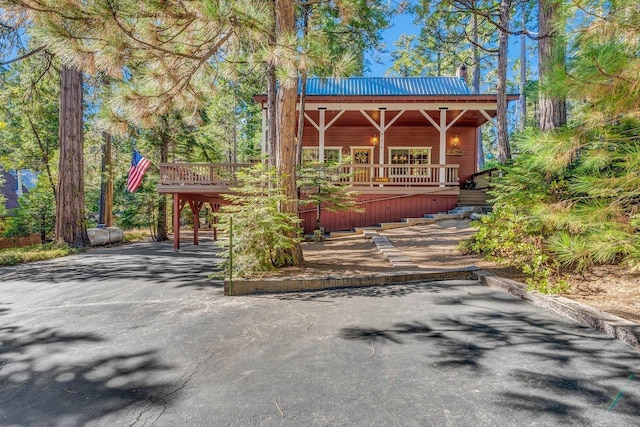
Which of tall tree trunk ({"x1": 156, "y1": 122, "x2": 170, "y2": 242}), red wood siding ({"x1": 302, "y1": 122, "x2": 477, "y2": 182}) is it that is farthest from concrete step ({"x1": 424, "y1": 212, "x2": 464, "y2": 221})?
tall tree trunk ({"x1": 156, "y1": 122, "x2": 170, "y2": 242})

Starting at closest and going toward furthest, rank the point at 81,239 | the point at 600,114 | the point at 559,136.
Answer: the point at 600,114 → the point at 559,136 → the point at 81,239

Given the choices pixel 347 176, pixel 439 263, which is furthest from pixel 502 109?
pixel 439 263

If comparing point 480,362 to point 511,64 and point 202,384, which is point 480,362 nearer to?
point 202,384

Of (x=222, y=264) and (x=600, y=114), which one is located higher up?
(x=600, y=114)

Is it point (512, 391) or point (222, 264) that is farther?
point (222, 264)

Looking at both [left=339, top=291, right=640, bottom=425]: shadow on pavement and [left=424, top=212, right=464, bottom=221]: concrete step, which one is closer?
[left=339, top=291, right=640, bottom=425]: shadow on pavement

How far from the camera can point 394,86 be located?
49.8 feet

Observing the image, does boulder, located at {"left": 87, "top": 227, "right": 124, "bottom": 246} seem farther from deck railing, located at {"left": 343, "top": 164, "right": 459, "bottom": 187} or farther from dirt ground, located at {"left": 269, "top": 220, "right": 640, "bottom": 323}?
deck railing, located at {"left": 343, "top": 164, "right": 459, "bottom": 187}

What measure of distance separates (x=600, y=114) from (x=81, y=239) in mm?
12829

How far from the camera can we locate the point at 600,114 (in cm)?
252

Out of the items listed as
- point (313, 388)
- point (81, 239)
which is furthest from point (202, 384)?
point (81, 239)

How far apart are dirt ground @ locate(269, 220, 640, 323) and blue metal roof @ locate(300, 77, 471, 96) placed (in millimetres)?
7159

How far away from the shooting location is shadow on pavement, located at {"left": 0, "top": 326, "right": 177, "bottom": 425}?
6.11ft

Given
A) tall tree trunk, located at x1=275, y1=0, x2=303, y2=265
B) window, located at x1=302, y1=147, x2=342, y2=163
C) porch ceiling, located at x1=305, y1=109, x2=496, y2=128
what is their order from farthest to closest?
window, located at x1=302, y1=147, x2=342, y2=163 < porch ceiling, located at x1=305, y1=109, x2=496, y2=128 < tall tree trunk, located at x1=275, y1=0, x2=303, y2=265
